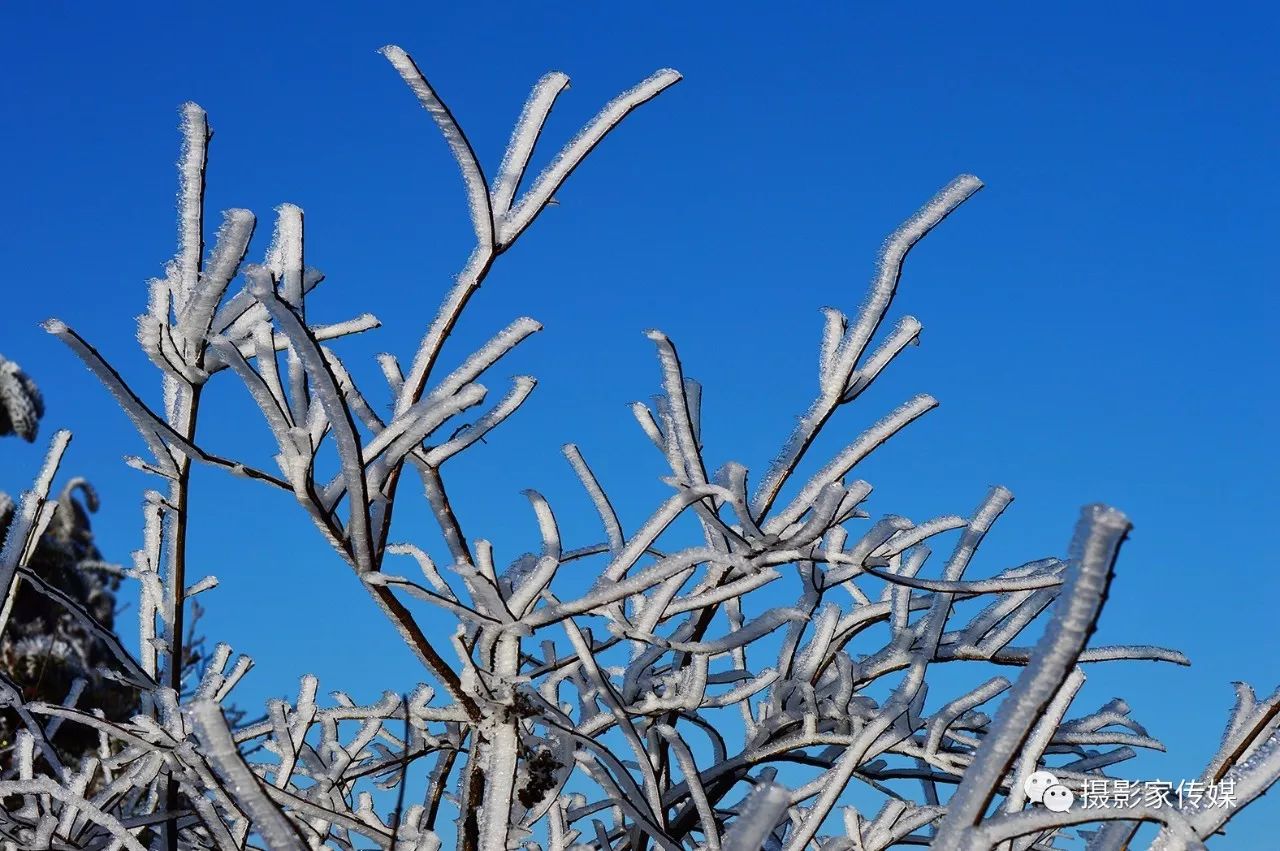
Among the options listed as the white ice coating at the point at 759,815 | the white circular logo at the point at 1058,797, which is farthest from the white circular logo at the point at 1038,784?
the white ice coating at the point at 759,815

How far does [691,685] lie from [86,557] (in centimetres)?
2094

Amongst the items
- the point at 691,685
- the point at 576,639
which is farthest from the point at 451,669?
the point at 691,685

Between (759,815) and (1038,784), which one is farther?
(1038,784)

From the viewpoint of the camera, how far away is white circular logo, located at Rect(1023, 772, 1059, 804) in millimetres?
1125

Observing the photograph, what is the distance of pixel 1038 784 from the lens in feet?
3.76

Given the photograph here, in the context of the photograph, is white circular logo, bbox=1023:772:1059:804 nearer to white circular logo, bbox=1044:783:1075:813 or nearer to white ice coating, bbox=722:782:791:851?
white circular logo, bbox=1044:783:1075:813

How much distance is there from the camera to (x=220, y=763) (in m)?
0.80

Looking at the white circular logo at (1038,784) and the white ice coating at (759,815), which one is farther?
the white circular logo at (1038,784)

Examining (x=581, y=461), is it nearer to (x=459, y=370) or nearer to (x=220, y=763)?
(x=459, y=370)

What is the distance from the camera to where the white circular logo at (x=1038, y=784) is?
1125 millimetres

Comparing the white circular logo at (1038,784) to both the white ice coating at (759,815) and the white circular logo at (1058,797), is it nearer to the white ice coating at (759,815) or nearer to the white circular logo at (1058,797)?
the white circular logo at (1058,797)

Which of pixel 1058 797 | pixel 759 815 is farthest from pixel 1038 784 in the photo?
pixel 759 815

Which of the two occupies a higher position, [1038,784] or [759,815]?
[1038,784]

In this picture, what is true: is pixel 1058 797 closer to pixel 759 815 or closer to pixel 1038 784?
pixel 1038 784
